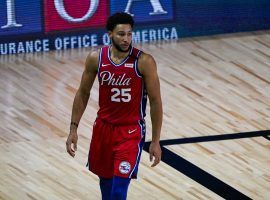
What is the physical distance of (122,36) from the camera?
550cm

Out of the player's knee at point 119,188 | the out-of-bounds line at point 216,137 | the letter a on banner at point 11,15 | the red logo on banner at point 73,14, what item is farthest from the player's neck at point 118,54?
the red logo on banner at point 73,14

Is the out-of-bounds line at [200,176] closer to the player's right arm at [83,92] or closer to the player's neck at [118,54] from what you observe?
the player's right arm at [83,92]

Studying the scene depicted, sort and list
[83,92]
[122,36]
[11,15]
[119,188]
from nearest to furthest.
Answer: [122,36] → [119,188] → [83,92] → [11,15]

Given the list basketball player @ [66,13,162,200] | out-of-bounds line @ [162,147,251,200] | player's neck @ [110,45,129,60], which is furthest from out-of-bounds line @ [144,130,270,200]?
player's neck @ [110,45,129,60]

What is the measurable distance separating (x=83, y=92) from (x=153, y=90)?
0.52 metres

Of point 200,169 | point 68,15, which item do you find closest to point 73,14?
point 68,15

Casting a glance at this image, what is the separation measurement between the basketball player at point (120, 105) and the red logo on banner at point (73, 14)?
5359 millimetres

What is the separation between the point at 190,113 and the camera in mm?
9055

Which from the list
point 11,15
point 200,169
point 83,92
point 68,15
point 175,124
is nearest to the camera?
point 83,92

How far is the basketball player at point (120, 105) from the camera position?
5.57 meters

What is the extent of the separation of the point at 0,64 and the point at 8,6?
2.40 ft

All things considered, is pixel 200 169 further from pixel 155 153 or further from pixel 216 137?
pixel 155 153

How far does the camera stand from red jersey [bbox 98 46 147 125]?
5.60 m

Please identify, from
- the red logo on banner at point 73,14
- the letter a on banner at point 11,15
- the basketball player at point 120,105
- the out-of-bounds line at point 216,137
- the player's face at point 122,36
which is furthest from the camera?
the red logo on banner at point 73,14
